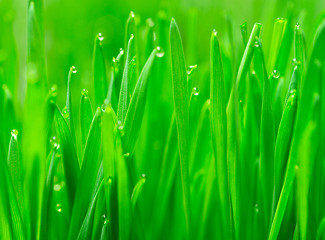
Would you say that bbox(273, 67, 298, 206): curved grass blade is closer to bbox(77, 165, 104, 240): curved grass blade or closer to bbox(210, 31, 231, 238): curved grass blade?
bbox(210, 31, 231, 238): curved grass blade

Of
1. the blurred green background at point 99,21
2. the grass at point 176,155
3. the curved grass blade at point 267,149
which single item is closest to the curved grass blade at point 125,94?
the grass at point 176,155

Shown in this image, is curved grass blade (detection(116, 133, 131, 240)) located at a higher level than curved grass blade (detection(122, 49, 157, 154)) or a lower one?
lower

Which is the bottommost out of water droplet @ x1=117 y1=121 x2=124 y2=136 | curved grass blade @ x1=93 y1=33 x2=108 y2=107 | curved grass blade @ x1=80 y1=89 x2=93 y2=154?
water droplet @ x1=117 y1=121 x2=124 y2=136

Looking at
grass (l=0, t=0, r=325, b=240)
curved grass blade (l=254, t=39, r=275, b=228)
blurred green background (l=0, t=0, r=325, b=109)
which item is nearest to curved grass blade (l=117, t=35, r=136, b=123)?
grass (l=0, t=0, r=325, b=240)

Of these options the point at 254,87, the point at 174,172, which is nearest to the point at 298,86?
the point at 254,87

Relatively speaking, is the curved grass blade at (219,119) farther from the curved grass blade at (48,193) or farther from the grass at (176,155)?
the curved grass blade at (48,193)

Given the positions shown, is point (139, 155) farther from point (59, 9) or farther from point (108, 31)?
point (59, 9)
